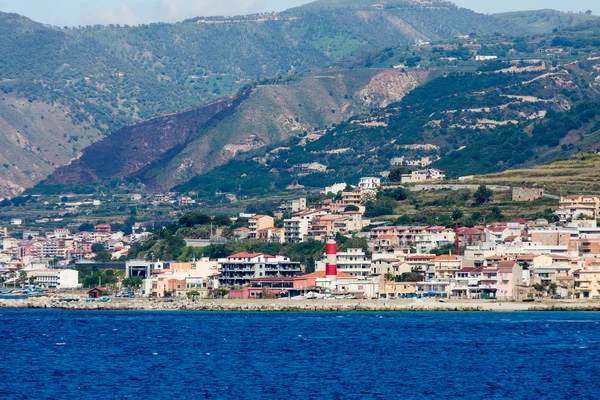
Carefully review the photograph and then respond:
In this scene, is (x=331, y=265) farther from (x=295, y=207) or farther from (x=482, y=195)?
(x=295, y=207)

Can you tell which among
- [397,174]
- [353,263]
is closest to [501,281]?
[353,263]

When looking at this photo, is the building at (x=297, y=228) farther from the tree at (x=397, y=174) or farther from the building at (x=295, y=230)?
the tree at (x=397, y=174)

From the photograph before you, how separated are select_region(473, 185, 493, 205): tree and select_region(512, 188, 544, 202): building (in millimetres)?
2473

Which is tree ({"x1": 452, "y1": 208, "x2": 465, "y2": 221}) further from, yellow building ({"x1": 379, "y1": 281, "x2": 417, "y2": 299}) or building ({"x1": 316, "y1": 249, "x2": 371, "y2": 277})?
yellow building ({"x1": 379, "y1": 281, "x2": 417, "y2": 299})

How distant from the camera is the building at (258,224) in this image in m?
151

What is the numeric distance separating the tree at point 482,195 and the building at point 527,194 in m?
2.47

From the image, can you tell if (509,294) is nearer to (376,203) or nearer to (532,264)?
(532,264)

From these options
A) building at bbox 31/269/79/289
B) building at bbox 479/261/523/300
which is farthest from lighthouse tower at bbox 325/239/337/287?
building at bbox 31/269/79/289

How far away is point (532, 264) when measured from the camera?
Result: 121 metres

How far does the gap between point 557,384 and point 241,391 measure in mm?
13678

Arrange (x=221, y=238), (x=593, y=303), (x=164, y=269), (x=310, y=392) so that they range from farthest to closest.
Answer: (x=221, y=238), (x=164, y=269), (x=593, y=303), (x=310, y=392)

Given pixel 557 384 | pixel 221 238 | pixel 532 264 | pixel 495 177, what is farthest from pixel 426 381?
pixel 495 177

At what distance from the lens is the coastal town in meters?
118

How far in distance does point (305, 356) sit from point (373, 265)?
151 ft
